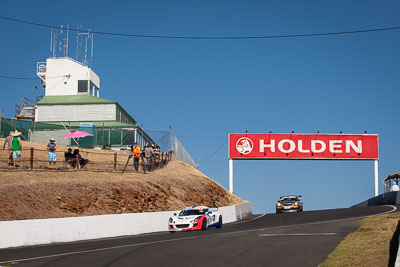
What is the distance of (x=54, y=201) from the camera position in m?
26.1

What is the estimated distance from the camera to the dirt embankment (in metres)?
24.5

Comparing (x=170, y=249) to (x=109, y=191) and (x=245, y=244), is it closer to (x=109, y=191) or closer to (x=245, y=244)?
(x=245, y=244)

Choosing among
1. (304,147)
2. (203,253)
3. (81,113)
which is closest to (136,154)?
(203,253)

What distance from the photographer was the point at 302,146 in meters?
52.6

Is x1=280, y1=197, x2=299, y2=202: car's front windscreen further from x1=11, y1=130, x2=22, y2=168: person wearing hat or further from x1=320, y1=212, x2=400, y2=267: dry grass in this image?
x1=320, y1=212, x2=400, y2=267: dry grass

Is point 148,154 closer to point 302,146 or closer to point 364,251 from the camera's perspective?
point 302,146

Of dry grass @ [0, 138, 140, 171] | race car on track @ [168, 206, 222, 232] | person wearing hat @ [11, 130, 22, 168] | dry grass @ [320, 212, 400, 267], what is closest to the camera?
dry grass @ [320, 212, 400, 267]

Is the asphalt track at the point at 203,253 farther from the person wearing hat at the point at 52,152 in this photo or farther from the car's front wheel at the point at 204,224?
the person wearing hat at the point at 52,152

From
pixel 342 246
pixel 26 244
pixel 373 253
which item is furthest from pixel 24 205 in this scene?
pixel 373 253

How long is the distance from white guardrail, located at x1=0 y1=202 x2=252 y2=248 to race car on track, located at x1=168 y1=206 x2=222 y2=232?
1.41 metres

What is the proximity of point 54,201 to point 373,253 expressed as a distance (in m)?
17.3

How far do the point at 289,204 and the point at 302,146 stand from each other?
52.4ft

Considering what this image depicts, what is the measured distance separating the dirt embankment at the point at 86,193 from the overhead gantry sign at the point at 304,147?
1238cm

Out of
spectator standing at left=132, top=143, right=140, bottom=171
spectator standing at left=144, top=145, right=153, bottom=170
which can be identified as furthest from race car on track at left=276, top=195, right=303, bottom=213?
spectator standing at left=132, top=143, right=140, bottom=171
